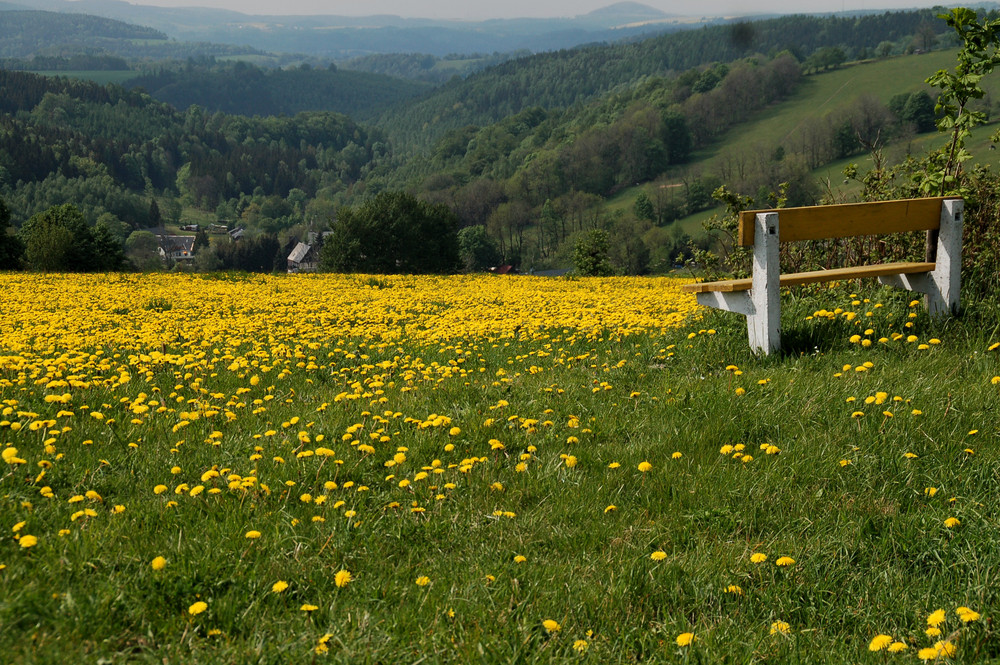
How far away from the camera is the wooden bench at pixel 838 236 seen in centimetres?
600

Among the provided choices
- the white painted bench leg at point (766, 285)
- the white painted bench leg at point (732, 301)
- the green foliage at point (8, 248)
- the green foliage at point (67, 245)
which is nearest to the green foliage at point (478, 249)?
the green foliage at point (67, 245)

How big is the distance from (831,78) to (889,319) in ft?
712

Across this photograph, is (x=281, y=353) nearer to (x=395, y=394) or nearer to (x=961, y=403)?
(x=395, y=394)

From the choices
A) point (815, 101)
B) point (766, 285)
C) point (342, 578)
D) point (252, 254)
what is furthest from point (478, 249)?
point (342, 578)

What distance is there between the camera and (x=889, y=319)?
6.29m

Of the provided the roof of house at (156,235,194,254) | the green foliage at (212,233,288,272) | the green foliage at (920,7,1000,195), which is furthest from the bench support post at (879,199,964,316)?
the roof of house at (156,235,194,254)

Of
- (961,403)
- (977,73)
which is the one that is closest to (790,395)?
(961,403)

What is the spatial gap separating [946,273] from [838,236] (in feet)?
3.53

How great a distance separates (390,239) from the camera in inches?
2248

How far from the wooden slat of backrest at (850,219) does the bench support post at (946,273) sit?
108 mm

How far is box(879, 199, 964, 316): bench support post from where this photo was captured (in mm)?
6285

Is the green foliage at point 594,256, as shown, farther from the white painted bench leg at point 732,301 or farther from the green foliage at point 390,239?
the white painted bench leg at point 732,301

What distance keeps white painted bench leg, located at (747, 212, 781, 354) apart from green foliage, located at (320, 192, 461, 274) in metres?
51.1

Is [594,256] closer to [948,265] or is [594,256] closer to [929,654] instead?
[948,265]
